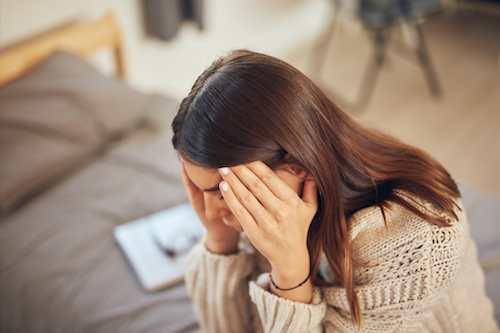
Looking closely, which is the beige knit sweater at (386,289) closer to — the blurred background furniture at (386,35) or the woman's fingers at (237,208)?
the woman's fingers at (237,208)

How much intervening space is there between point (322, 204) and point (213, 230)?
0.31 meters

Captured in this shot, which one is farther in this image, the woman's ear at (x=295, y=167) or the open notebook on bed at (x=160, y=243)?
the open notebook on bed at (x=160, y=243)

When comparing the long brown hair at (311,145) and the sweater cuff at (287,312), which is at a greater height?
the long brown hair at (311,145)

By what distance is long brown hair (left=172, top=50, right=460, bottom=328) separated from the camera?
0.66 m

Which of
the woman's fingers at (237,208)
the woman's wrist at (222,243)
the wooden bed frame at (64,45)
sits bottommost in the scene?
the woman's wrist at (222,243)

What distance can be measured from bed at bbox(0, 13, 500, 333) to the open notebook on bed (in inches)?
1.2

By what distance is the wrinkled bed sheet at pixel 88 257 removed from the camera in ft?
3.45

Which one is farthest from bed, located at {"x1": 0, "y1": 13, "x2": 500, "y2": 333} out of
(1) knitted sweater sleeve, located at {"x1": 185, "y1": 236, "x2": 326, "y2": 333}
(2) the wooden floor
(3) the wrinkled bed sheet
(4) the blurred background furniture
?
(4) the blurred background furniture

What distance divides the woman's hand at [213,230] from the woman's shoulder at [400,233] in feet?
0.99

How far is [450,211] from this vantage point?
772 millimetres

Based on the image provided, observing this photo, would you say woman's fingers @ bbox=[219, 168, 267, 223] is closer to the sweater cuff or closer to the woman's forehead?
the woman's forehead

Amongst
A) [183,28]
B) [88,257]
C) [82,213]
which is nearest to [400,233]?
[88,257]

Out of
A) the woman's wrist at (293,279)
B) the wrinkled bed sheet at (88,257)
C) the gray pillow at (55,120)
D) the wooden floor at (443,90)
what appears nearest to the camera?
the woman's wrist at (293,279)

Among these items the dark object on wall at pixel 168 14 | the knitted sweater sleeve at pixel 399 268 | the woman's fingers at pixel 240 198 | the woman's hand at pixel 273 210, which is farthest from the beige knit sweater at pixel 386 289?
the dark object on wall at pixel 168 14
